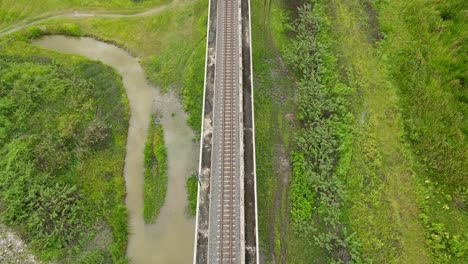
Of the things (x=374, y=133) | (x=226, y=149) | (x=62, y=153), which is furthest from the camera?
(x=374, y=133)

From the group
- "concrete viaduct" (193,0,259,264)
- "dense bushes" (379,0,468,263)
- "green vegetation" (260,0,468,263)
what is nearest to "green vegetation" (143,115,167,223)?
"concrete viaduct" (193,0,259,264)

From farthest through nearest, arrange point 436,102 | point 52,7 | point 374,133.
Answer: point 52,7, point 436,102, point 374,133

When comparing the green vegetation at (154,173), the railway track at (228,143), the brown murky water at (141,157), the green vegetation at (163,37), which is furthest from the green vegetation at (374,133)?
the green vegetation at (154,173)

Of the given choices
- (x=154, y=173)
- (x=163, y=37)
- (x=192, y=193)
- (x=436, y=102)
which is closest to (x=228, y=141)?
(x=192, y=193)

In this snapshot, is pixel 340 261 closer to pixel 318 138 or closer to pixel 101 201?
pixel 318 138

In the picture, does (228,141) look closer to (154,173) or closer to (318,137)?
(154,173)
